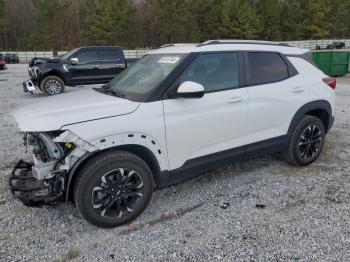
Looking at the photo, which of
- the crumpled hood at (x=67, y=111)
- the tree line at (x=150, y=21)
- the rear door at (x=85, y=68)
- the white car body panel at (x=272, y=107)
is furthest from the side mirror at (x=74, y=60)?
the tree line at (x=150, y=21)

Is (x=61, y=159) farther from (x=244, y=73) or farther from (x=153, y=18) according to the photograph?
(x=153, y=18)

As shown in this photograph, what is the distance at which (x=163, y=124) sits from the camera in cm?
319

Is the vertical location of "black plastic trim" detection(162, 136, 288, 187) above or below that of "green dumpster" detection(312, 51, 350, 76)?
below

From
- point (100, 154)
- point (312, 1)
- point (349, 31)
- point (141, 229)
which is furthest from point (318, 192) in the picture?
point (349, 31)

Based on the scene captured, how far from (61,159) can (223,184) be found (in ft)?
6.98

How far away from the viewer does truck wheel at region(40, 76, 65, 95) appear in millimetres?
11336

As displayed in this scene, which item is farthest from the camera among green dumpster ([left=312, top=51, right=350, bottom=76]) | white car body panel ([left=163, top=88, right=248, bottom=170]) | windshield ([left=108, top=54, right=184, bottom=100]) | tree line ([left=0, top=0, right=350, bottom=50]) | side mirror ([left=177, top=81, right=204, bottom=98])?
tree line ([left=0, top=0, right=350, bottom=50])

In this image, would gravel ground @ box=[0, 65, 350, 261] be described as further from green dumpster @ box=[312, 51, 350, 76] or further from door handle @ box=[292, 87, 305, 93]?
green dumpster @ box=[312, 51, 350, 76]

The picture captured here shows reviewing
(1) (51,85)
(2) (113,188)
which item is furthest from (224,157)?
(1) (51,85)

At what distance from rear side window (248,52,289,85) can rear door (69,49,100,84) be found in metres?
9.10

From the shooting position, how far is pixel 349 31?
268 feet

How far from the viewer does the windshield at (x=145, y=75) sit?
11.1ft

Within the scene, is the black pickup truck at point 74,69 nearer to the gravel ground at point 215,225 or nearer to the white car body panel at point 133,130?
the gravel ground at point 215,225

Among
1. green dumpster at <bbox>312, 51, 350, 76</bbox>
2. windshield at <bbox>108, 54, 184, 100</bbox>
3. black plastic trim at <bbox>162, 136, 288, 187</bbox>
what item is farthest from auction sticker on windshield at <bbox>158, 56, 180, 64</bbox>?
green dumpster at <bbox>312, 51, 350, 76</bbox>
